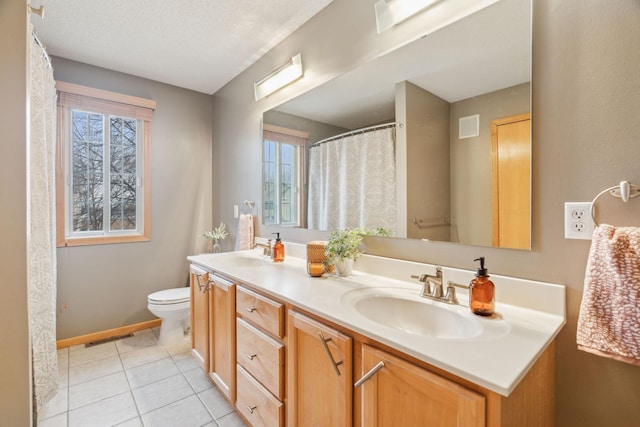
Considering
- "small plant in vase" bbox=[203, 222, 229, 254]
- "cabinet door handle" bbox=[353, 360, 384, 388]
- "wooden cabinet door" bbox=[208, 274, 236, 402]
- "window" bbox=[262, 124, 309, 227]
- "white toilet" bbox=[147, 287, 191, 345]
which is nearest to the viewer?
"cabinet door handle" bbox=[353, 360, 384, 388]

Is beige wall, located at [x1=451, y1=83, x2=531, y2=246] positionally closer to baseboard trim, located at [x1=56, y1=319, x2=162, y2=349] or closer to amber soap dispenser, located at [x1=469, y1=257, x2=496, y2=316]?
amber soap dispenser, located at [x1=469, y1=257, x2=496, y2=316]

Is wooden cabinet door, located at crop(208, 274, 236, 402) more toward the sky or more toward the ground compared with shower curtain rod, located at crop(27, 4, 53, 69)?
more toward the ground

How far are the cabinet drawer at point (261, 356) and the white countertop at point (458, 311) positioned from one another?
0.74 feet

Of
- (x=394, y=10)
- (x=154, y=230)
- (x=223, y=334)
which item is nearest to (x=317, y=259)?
(x=223, y=334)

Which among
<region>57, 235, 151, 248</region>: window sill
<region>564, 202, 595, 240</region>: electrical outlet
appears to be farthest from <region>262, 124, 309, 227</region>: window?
<region>564, 202, 595, 240</region>: electrical outlet

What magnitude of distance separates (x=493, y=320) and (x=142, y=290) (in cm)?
298

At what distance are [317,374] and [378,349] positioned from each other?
1.09 ft

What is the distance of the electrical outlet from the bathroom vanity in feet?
0.62

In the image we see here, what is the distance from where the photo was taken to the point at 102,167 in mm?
2684

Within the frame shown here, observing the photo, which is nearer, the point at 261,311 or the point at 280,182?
the point at 261,311

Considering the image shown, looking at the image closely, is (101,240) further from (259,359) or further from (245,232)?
(259,359)

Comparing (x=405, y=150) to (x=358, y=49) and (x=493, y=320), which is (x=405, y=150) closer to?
(x=358, y=49)

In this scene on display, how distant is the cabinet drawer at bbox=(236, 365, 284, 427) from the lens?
129cm

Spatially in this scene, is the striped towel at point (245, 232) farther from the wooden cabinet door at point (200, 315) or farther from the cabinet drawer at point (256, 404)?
the cabinet drawer at point (256, 404)
